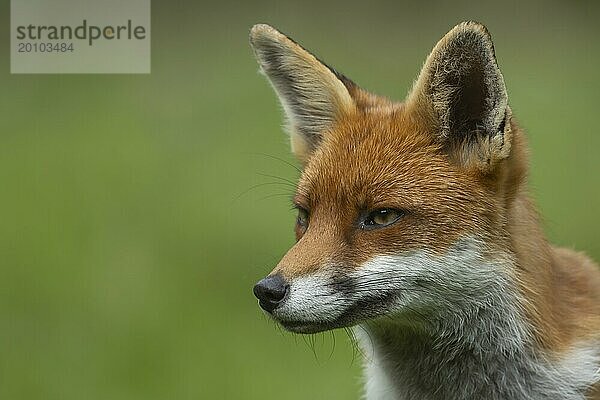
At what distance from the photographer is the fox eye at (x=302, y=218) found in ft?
21.9

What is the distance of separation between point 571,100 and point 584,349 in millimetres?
9825

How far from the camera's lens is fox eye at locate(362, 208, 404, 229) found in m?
6.28

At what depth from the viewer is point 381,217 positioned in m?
6.30

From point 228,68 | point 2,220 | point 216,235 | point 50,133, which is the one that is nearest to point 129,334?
point 216,235

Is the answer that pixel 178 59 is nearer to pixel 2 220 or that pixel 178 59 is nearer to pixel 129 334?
pixel 2 220

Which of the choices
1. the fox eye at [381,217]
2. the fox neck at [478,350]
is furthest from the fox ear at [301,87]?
the fox neck at [478,350]

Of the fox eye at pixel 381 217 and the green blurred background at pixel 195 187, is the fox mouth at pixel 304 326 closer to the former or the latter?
the fox eye at pixel 381 217

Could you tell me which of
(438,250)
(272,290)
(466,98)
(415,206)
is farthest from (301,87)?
(272,290)

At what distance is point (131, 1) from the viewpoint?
49.4 ft

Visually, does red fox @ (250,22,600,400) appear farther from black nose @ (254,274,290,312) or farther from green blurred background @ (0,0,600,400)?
green blurred background @ (0,0,600,400)

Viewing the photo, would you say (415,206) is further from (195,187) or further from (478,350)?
(195,187)

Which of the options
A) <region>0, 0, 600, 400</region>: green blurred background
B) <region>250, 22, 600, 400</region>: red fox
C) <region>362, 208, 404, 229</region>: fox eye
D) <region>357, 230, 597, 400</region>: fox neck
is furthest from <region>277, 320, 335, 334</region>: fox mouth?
<region>0, 0, 600, 400</region>: green blurred background

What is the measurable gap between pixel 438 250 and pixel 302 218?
2.87 feet

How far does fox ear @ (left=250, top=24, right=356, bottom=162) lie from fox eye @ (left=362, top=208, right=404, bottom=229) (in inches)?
34.8
